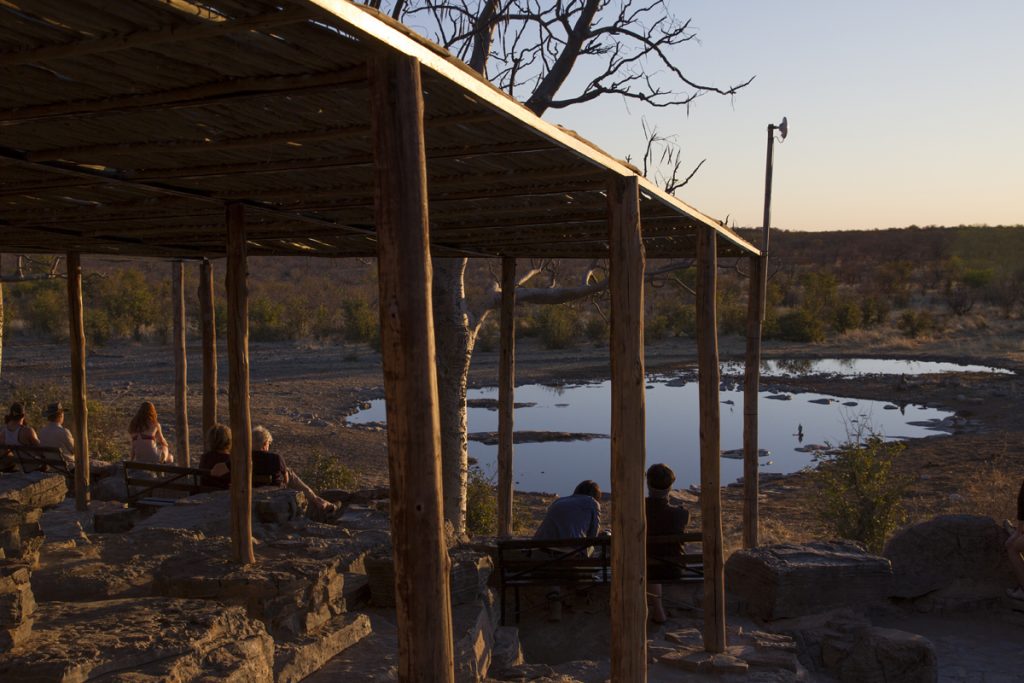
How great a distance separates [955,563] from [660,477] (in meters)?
3.08

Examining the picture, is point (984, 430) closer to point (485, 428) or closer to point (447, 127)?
point (485, 428)

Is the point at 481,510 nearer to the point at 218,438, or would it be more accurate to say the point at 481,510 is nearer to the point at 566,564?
the point at 218,438

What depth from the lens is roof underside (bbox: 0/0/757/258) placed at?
282cm

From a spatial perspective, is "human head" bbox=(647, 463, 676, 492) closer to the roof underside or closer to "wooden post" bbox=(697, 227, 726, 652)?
"wooden post" bbox=(697, 227, 726, 652)

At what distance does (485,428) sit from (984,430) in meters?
9.20

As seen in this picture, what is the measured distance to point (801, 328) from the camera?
1302 inches

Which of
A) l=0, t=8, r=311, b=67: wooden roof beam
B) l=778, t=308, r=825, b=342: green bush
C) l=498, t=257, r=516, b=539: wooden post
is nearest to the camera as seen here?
l=0, t=8, r=311, b=67: wooden roof beam

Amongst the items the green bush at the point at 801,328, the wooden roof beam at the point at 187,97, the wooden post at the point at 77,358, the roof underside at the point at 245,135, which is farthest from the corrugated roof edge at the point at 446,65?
the green bush at the point at 801,328

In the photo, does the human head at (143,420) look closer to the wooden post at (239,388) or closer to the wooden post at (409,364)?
the wooden post at (239,388)

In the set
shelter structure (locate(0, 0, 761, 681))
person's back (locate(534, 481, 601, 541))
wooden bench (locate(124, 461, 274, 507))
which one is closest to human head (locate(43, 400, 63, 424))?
wooden bench (locate(124, 461, 274, 507))

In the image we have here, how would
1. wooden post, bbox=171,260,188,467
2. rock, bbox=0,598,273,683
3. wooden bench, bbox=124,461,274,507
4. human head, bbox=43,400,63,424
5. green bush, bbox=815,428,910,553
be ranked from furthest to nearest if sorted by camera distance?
wooden post, bbox=171,260,188,467 < green bush, bbox=815,428,910,553 < human head, bbox=43,400,63,424 < wooden bench, bbox=124,461,274,507 < rock, bbox=0,598,273,683

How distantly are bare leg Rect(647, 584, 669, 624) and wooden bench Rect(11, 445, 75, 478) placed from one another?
5.86 metres

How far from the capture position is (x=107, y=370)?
2602 centimetres

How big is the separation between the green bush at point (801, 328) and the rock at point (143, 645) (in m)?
30.3
